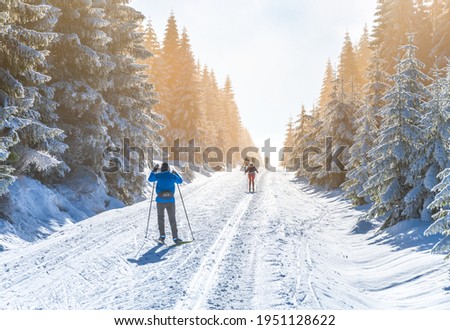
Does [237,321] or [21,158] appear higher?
[21,158]

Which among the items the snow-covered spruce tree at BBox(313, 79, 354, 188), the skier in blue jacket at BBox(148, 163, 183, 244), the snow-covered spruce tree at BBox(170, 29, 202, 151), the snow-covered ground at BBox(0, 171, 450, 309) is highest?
the snow-covered spruce tree at BBox(170, 29, 202, 151)

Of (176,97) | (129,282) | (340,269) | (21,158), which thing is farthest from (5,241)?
(176,97)

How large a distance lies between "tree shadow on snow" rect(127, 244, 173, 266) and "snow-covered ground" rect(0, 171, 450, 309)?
24 mm

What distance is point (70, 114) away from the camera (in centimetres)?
1580

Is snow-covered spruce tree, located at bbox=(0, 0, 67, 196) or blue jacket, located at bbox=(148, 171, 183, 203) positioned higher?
snow-covered spruce tree, located at bbox=(0, 0, 67, 196)

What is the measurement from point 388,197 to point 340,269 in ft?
12.9

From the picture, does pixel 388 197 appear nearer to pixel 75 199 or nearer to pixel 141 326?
pixel 141 326

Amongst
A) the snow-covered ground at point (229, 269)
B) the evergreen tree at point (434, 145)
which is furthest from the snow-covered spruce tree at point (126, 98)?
the evergreen tree at point (434, 145)

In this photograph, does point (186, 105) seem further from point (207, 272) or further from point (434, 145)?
point (207, 272)

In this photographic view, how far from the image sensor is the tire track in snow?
5.47 meters

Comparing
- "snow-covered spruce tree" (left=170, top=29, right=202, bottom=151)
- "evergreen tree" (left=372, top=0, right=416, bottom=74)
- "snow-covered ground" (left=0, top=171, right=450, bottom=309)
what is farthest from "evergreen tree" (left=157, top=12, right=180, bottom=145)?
"snow-covered ground" (left=0, top=171, right=450, bottom=309)

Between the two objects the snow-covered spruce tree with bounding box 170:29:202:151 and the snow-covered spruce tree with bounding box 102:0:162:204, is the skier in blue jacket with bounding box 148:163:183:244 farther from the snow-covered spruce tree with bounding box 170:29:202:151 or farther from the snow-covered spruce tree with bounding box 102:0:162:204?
the snow-covered spruce tree with bounding box 170:29:202:151

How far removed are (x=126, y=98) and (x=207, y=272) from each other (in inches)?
535

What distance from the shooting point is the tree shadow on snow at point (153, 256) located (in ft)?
25.5
